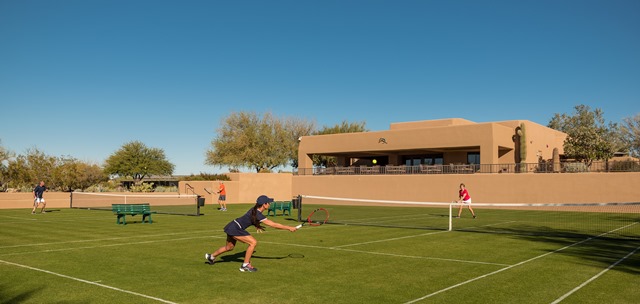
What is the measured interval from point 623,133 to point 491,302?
84.5 m

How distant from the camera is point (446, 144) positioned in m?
47.9

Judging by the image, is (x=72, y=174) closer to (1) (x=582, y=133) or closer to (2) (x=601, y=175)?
(2) (x=601, y=175)

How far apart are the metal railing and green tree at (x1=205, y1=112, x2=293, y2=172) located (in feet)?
57.3

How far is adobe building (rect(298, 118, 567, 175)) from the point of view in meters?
45.9

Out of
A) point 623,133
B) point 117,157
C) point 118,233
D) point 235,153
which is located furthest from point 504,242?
point 117,157

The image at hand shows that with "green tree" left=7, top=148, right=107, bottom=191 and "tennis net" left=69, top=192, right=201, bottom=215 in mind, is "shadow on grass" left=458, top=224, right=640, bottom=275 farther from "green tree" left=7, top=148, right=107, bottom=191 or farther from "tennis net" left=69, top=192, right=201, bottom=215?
"green tree" left=7, top=148, right=107, bottom=191

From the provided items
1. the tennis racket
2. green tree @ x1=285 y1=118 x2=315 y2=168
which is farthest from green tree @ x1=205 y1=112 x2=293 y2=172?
the tennis racket

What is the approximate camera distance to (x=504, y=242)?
16828 mm

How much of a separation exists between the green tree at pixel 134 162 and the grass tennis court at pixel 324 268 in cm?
7375

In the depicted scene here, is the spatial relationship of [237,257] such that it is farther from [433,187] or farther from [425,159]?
[425,159]

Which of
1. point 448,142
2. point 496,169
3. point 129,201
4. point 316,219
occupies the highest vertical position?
point 448,142

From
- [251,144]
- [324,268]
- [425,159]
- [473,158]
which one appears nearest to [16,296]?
[324,268]

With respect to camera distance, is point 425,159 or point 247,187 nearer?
point 247,187

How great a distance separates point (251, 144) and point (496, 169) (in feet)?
125
